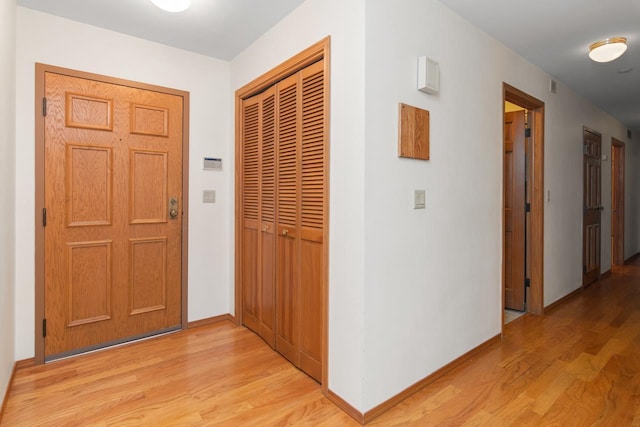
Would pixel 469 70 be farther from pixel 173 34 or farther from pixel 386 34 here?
pixel 173 34

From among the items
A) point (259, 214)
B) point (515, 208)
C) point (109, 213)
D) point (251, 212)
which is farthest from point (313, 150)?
point (515, 208)

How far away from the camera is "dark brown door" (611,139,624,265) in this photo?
18.8ft

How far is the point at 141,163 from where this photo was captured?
2.70m

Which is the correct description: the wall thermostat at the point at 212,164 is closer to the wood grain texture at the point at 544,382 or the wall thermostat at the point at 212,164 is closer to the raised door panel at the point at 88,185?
the raised door panel at the point at 88,185

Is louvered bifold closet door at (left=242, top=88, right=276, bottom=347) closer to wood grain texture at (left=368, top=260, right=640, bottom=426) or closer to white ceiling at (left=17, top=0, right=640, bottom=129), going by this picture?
white ceiling at (left=17, top=0, right=640, bottom=129)

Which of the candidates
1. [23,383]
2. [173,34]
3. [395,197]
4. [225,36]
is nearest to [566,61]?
[395,197]

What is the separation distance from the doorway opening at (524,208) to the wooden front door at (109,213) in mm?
3018

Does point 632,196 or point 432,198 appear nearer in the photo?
point 432,198

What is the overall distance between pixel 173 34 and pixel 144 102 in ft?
1.85

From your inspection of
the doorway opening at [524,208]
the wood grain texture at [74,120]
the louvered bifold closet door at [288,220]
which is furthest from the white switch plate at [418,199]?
the wood grain texture at [74,120]

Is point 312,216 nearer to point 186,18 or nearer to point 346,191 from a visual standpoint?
point 346,191

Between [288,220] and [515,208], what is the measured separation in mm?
2391

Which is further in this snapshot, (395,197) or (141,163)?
(141,163)

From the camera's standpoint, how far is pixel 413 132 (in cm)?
196
